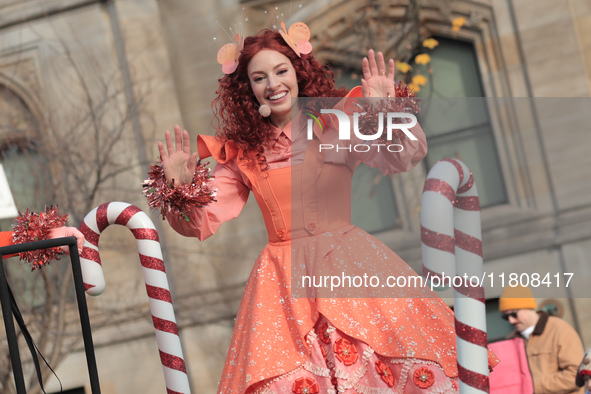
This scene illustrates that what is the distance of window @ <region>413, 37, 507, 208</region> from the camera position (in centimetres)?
660

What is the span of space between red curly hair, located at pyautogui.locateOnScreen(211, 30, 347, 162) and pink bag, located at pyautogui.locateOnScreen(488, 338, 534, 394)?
153 centimetres

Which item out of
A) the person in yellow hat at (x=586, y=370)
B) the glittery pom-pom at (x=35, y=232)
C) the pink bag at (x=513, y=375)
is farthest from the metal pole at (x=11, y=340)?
the pink bag at (x=513, y=375)

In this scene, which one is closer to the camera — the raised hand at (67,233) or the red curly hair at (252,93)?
the raised hand at (67,233)

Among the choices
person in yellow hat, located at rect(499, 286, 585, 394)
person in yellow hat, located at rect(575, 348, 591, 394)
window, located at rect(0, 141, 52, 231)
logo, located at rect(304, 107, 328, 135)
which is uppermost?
window, located at rect(0, 141, 52, 231)

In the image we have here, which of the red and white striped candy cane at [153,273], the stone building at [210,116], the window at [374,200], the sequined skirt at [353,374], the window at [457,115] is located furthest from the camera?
the window at [457,115]

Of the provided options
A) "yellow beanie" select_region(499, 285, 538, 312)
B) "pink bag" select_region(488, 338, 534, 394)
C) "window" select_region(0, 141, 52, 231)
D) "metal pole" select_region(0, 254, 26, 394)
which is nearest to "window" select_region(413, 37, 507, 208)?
"yellow beanie" select_region(499, 285, 538, 312)

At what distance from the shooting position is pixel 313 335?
2400 millimetres

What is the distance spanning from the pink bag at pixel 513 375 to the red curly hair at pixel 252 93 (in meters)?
1.53

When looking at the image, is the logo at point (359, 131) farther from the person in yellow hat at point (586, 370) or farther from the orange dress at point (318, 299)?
the person in yellow hat at point (586, 370)

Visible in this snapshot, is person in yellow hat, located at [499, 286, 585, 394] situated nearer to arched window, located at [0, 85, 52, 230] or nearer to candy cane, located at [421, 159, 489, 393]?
candy cane, located at [421, 159, 489, 393]

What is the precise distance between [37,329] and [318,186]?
455 centimetres

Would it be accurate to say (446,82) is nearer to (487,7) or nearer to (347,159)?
A: (487,7)

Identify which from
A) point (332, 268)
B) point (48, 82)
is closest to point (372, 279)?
point (332, 268)

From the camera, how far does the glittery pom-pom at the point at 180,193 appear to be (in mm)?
2496
